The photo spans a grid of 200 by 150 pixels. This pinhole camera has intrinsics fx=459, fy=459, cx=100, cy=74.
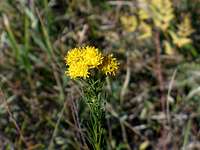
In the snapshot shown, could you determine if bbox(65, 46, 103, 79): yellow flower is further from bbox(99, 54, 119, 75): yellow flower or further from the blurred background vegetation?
the blurred background vegetation

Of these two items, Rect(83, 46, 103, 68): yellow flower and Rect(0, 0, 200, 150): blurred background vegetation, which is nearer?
Rect(83, 46, 103, 68): yellow flower

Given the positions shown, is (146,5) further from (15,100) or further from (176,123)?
(15,100)

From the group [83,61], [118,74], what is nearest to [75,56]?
[83,61]

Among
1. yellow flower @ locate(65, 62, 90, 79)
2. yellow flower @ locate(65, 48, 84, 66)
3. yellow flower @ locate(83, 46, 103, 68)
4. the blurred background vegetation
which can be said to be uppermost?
the blurred background vegetation

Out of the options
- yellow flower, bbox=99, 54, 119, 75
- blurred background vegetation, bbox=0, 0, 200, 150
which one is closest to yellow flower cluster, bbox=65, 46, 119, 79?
yellow flower, bbox=99, 54, 119, 75

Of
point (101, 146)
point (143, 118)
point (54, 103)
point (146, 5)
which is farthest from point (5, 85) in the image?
point (101, 146)

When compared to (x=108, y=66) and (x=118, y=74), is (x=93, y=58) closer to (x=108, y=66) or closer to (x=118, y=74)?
(x=108, y=66)
